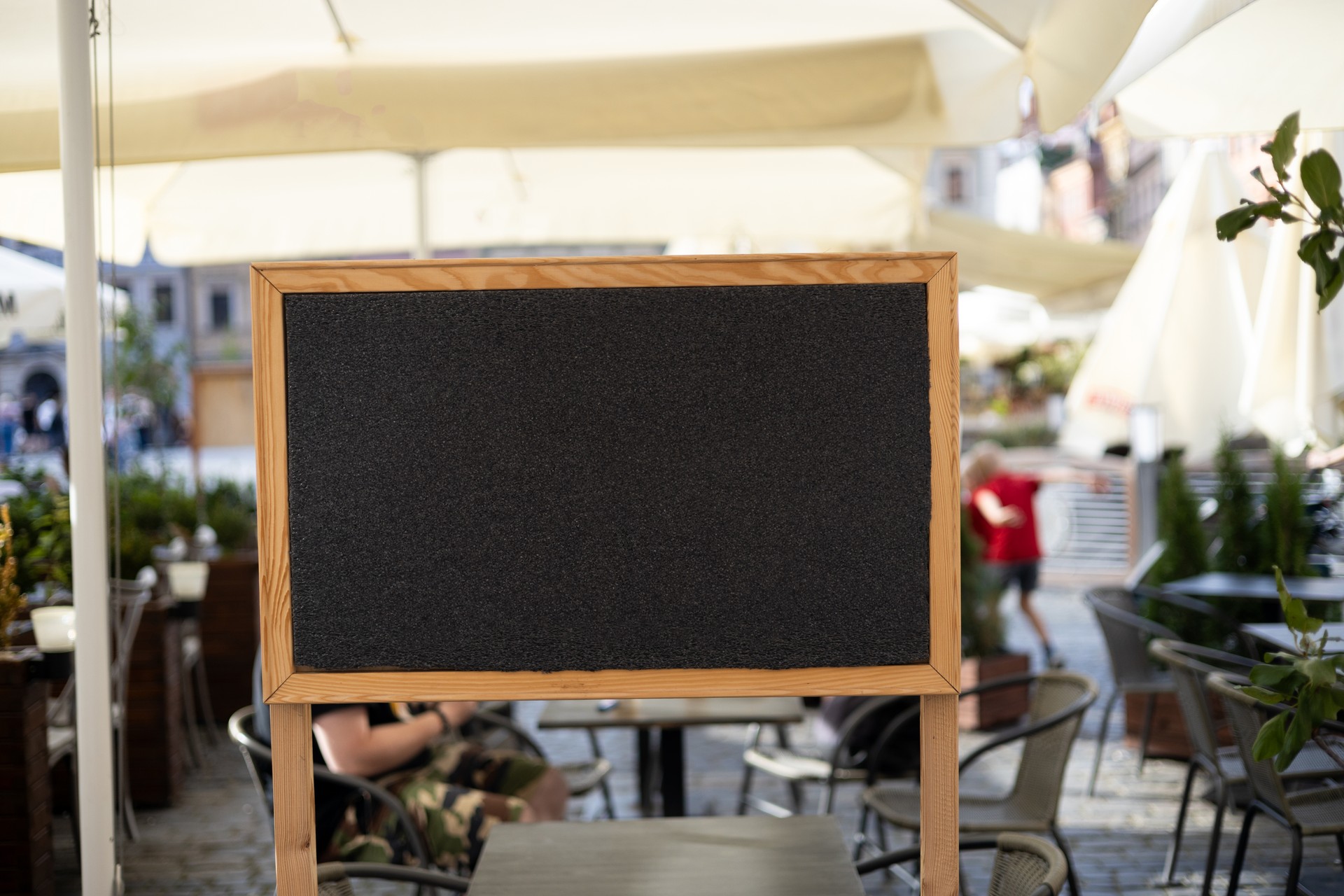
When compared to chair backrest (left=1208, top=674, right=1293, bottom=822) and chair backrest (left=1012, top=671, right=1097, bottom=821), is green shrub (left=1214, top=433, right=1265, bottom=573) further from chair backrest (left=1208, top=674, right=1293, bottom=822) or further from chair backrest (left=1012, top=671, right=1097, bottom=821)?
chair backrest (left=1208, top=674, right=1293, bottom=822)

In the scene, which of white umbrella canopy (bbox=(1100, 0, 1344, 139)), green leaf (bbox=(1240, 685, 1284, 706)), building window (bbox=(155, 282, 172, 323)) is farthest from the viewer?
building window (bbox=(155, 282, 172, 323))

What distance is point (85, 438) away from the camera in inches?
103

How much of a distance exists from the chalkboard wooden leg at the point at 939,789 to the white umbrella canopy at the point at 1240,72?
1.79 metres

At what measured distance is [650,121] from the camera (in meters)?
3.70

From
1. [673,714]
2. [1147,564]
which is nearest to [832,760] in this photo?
[673,714]

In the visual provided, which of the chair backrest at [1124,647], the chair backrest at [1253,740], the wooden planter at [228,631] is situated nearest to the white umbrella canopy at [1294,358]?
the chair backrest at [1124,647]

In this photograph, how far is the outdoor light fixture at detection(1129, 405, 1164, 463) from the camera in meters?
7.91

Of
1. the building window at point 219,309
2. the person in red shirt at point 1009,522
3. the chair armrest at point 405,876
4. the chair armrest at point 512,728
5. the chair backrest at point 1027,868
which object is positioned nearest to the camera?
the chair backrest at point 1027,868

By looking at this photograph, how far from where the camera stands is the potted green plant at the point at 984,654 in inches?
264

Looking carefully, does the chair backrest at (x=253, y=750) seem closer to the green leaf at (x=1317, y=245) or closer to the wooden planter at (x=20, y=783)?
the wooden planter at (x=20, y=783)

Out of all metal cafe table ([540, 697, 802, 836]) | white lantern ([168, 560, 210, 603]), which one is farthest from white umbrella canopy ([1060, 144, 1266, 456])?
white lantern ([168, 560, 210, 603])

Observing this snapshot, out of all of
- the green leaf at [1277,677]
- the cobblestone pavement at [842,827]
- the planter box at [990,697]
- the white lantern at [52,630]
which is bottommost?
the cobblestone pavement at [842,827]

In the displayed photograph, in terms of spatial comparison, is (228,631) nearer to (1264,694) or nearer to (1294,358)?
(1294,358)

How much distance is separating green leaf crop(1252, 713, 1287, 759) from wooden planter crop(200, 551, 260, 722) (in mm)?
6316
